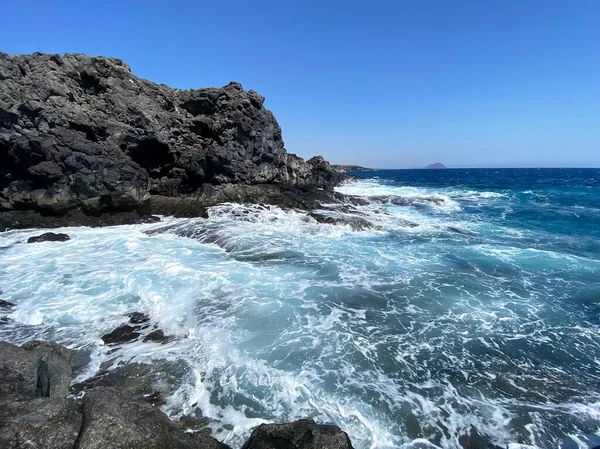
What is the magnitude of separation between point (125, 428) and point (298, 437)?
218 cm

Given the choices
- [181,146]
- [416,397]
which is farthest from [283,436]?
[181,146]

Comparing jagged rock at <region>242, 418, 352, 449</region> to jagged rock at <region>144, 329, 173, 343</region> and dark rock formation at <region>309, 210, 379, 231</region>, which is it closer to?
jagged rock at <region>144, 329, 173, 343</region>

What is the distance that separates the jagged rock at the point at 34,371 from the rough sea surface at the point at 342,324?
125cm

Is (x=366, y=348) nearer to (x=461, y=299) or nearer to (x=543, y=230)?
(x=461, y=299)

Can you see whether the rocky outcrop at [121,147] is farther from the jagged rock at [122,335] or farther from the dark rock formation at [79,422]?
the dark rock formation at [79,422]

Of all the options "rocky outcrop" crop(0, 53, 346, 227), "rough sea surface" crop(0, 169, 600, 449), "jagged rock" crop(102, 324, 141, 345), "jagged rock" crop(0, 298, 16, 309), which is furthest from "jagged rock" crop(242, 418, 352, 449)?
"rocky outcrop" crop(0, 53, 346, 227)

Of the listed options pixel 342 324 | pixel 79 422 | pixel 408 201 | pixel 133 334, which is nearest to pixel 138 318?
pixel 133 334

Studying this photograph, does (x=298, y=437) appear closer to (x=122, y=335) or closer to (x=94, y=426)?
(x=94, y=426)

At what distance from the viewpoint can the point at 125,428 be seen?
4.08m

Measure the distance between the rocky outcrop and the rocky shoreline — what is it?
1866 centimetres

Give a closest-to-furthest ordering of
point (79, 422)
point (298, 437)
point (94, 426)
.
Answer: point (94, 426), point (79, 422), point (298, 437)

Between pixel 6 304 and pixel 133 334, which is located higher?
pixel 6 304

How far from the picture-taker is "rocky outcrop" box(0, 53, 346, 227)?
21062 mm

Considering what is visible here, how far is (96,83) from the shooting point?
27.4 metres
